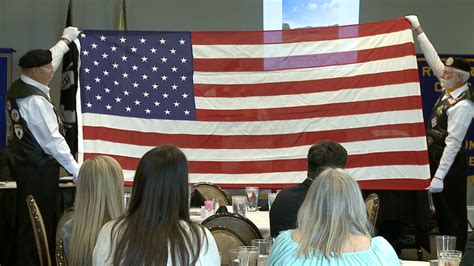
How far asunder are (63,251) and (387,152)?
3225 millimetres

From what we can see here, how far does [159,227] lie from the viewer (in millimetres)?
2445

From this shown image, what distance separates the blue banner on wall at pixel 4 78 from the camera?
838cm

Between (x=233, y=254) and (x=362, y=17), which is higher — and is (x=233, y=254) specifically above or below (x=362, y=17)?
below

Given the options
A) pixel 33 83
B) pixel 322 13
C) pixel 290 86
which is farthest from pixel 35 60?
pixel 322 13

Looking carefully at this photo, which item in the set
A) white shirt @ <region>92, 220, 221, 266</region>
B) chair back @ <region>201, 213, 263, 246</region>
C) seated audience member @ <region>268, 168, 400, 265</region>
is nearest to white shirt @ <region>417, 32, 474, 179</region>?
chair back @ <region>201, 213, 263, 246</region>

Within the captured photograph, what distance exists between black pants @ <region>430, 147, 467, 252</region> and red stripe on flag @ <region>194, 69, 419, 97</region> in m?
1.15

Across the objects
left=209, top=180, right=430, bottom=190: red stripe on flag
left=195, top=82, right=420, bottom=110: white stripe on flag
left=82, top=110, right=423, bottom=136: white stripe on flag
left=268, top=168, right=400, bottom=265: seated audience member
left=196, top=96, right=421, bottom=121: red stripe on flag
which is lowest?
left=209, top=180, right=430, bottom=190: red stripe on flag

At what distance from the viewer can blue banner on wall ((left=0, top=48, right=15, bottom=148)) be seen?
8.38 m

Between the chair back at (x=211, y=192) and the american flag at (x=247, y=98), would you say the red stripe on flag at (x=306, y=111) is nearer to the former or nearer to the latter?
the american flag at (x=247, y=98)

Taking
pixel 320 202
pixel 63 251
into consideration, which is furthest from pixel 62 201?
pixel 320 202

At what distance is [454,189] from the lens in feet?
20.7

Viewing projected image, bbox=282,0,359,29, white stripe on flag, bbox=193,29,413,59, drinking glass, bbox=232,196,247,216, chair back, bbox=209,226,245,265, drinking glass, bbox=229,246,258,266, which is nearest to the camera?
drinking glass, bbox=229,246,258,266

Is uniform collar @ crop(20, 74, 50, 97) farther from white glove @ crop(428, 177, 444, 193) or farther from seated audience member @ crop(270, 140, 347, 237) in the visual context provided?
white glove @ crop(428, 177, 444, 193)

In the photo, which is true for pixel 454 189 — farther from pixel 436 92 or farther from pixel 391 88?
pixel 436 92
